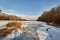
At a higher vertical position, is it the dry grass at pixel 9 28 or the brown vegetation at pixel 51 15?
the brown vegetation at pixel 51 15

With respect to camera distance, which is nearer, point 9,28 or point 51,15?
point 51,15

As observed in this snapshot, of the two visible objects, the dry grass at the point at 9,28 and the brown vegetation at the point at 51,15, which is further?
the dry grass at the point at 9,28

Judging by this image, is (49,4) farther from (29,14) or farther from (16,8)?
(16,8)

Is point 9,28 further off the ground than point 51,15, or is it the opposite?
point 51,15

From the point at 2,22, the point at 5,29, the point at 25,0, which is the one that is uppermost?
the point at 25,0

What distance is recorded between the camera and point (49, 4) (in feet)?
6.98

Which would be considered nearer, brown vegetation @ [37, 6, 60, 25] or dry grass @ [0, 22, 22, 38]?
brown vegetation @ [37, 6, 60, 25]

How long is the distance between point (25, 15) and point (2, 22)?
0.46m

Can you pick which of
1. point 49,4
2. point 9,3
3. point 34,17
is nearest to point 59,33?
point 34,17

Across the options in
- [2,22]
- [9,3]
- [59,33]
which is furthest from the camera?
[9,3]

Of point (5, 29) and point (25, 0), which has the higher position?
point (25, 0)

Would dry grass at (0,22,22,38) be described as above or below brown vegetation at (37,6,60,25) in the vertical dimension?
below

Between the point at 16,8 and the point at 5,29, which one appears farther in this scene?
the point at 5,29

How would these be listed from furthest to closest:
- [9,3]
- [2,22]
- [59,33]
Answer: [9,3], [2,22], [59,33]
